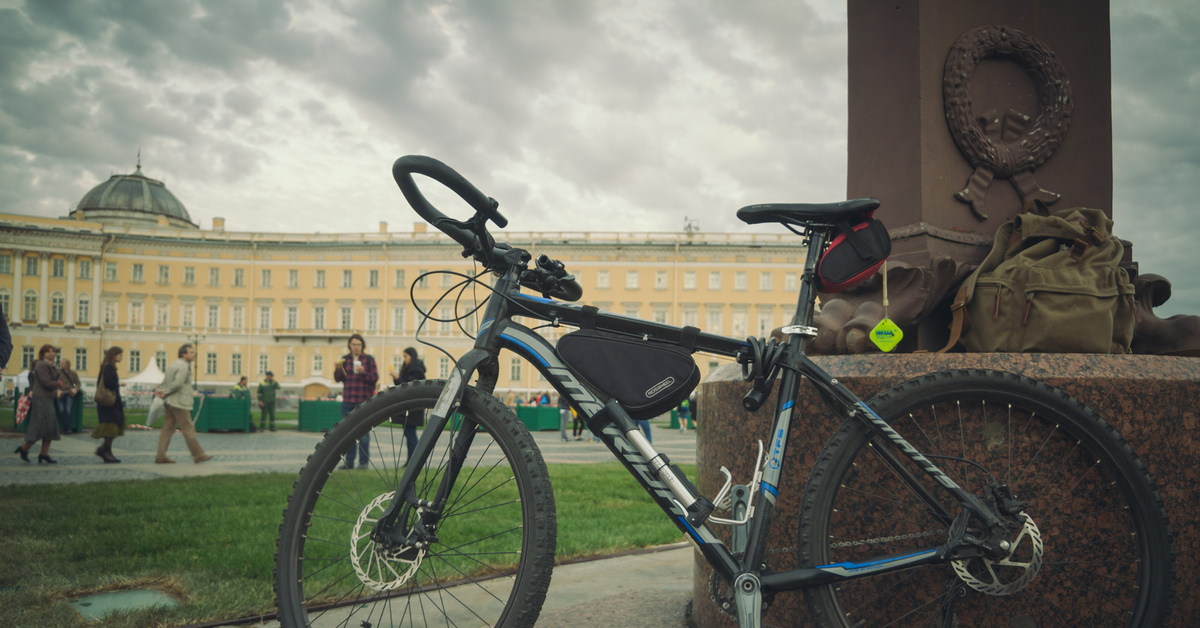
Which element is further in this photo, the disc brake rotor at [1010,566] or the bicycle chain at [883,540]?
the bicycle chain at [883,540]

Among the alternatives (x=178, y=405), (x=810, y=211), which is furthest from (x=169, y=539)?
(x=178, y=405)

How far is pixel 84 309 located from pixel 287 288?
16.3 m

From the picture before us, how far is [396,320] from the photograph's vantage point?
6234cm

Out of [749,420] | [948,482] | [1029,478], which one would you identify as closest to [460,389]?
[749,420]

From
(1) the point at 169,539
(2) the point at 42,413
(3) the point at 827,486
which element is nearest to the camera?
(3) the point at 827,486

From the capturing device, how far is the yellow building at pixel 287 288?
60.3 meters

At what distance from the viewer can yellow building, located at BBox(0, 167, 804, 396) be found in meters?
60.3

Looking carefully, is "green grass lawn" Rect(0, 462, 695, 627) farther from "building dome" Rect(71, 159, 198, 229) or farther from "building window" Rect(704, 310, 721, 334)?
"building dome" Rect(71, 159, 198, 229)

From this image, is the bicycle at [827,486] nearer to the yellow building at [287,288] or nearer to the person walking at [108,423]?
the person walking at [108,423]

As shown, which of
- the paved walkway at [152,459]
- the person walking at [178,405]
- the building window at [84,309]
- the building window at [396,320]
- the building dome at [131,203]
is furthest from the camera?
the building dome at [131,203]

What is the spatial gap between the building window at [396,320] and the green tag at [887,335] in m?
62.4

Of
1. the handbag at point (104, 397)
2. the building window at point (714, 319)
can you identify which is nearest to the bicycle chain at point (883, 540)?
the handbag at point (104, 397)

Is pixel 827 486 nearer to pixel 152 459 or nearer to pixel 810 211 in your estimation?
pixel 810 211

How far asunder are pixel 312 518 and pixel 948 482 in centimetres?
174
